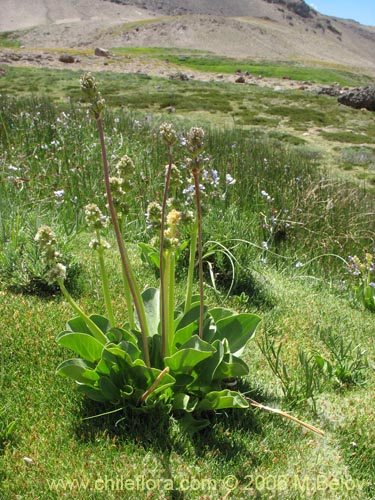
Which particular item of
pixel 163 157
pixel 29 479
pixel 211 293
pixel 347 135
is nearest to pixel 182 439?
pixel 29 479

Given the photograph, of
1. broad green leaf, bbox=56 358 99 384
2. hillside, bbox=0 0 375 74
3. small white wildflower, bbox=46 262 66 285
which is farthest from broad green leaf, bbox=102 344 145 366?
hillside, bbox=0 0 375 74

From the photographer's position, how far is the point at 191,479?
1704 mm

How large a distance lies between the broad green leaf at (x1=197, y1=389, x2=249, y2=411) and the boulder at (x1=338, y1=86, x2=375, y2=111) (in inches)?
1067

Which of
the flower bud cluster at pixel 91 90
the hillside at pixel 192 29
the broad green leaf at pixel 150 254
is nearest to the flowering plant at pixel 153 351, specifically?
the flower bud cluster at pixel 91 90

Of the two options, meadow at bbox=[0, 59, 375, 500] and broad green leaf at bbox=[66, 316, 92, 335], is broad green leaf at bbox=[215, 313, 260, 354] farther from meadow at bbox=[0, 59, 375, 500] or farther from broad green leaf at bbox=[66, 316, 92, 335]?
broad green leaf at bbox=[66, 316, 92, 335]

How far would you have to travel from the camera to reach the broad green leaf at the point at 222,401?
184 cm

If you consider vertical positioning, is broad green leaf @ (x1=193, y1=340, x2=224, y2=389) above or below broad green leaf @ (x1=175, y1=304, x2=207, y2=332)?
below

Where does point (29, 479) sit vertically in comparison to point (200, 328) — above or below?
below

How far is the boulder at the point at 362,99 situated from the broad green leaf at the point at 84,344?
2721cm

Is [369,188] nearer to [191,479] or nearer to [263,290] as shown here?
[263,290]

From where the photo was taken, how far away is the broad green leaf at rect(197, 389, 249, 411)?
1838 millimetres

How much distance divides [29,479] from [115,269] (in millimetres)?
1780

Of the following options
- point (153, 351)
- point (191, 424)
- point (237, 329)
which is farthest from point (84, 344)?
point (237, 329)

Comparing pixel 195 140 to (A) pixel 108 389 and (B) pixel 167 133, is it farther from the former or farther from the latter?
(A) pixel 108 389
